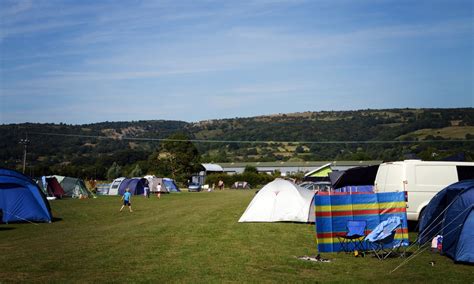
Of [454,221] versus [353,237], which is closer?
[454,221]

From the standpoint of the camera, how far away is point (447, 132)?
10781 centimetres

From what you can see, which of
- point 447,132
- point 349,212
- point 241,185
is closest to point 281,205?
point 349,212

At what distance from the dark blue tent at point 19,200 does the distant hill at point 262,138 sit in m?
54.9

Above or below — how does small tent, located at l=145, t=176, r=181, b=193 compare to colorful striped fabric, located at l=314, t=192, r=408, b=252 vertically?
below

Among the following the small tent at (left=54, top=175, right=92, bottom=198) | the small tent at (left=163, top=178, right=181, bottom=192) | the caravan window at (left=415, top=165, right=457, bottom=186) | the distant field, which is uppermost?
the distant field

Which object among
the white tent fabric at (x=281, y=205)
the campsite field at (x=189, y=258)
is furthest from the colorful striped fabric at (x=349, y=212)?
the white tent fabric at (x=281, y=205)

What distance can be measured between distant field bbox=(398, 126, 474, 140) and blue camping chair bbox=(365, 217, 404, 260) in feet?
285

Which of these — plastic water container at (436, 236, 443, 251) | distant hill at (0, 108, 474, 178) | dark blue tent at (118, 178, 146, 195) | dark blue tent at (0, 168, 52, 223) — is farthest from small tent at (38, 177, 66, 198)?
plastic water container at (436, 236, 443, 251)

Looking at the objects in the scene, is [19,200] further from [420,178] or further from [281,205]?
[420,178]

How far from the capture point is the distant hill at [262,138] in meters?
104

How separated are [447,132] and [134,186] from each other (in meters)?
66.2

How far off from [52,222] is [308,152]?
124805 mm

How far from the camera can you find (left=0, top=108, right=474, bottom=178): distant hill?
103500mm

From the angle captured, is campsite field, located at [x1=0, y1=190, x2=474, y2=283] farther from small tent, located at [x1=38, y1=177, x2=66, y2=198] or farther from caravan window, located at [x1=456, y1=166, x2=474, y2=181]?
small tent, located at [x1=38, y1=177, x2=66, y2=198]
